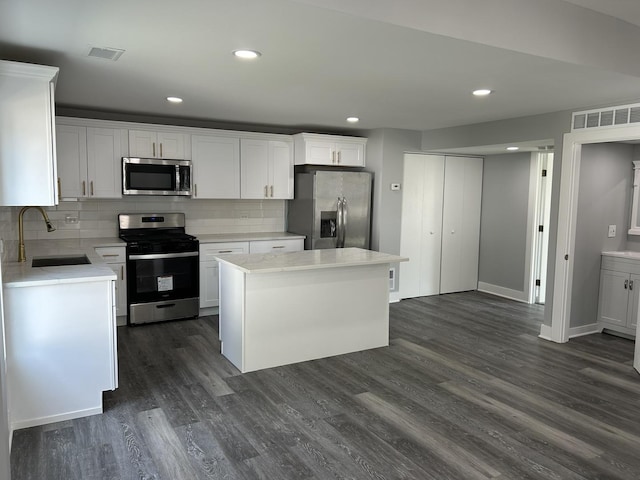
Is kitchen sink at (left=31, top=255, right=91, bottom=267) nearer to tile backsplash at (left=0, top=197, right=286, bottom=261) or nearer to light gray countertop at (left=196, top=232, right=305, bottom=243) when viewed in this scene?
tile backsplash at (left=0, top=197, right=286, bottom=261)

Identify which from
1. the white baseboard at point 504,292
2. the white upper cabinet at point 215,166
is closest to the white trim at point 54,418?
the white upper cabinet at point 215,166

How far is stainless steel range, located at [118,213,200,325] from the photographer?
16.5 ft

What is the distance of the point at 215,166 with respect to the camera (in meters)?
5.66

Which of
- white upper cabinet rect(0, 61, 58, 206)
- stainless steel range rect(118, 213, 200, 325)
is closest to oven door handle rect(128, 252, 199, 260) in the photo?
stainless steel range rect(118, 213, 200, 325)

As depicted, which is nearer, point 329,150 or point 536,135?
point 536,135

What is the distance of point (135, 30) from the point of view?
246cm

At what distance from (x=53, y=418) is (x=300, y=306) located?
6.41 feet

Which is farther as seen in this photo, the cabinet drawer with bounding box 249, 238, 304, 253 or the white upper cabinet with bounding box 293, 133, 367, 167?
the white upper cabinet with bounding box 293, 133, 367, 167

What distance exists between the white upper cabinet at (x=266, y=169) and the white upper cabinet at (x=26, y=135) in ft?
9.62

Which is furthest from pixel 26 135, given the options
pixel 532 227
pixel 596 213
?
pixel 532 227

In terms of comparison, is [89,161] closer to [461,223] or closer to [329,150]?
[329,150]

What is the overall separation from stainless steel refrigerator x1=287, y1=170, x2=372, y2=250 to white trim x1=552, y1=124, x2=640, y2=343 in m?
2.32

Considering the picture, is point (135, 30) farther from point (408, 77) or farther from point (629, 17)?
point (629, 17)

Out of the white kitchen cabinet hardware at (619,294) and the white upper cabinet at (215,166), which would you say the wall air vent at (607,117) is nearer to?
the white kitchen cabinet hardware at (619,294)
